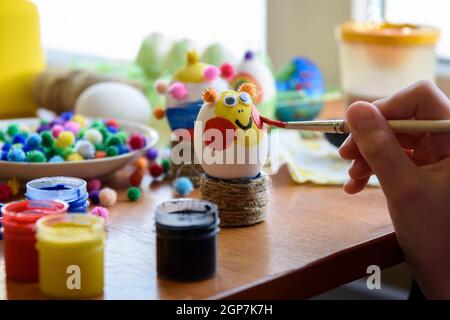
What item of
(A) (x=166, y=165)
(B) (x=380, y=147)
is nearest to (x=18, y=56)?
(A) (x=166, y=165)

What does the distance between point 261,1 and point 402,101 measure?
3.33ft

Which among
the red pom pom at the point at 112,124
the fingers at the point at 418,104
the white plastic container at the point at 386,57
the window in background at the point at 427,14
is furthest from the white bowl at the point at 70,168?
the window in background at the point at 427,14

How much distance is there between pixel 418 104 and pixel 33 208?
41 cm

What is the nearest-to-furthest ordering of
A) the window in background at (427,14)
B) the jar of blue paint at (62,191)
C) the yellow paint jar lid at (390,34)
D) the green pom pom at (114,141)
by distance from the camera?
the jar of blue paint at (62,191), the green pom pom at (114,141), the yellow paint jar lid at (390,34), the window in background at (427,14)

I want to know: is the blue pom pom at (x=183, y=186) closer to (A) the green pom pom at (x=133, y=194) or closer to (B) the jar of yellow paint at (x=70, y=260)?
(A) the green pom pom at (x=133, y=194)

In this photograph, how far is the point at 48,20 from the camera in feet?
7.62

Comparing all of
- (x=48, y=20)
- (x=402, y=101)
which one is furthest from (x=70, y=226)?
(x=48, y=20)

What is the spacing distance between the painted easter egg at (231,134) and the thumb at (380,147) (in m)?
0.11

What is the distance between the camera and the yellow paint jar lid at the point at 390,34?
4.15ft

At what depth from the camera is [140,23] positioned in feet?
7.05

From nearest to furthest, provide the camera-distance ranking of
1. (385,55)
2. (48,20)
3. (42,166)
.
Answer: (42,166), (385,55), (48,20)

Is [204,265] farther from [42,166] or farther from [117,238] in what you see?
[42,166]

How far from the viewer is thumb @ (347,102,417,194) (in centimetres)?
74

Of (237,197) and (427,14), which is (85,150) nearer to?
(237,197)
